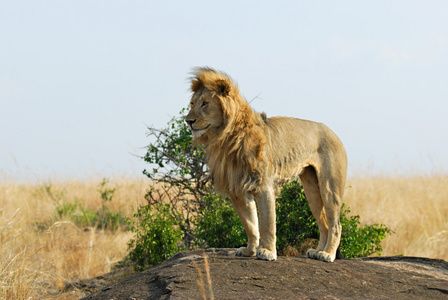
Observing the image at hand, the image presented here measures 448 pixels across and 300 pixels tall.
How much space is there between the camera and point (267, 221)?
14.2 ft

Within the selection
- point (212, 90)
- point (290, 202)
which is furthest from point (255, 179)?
point (290, 202)

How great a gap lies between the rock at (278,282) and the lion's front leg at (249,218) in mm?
182

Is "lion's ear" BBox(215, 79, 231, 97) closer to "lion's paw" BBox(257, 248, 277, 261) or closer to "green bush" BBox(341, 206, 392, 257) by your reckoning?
"lion's paw" BBox(257, 248, 277, 261)

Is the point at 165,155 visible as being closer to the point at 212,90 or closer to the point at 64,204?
the point at 212,90

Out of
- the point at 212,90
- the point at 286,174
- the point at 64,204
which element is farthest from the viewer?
the point at 64,204

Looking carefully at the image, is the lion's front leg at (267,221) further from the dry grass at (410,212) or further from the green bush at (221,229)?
the dry grass at (410,212)

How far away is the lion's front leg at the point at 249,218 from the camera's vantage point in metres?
4.61

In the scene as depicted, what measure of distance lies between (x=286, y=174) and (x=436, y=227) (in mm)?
7683

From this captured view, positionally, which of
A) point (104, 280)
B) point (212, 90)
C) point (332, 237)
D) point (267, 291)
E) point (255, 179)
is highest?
point (212, 90)

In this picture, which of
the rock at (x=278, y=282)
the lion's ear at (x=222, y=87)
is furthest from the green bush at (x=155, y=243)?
the lion's ear at (x=222, y=87)

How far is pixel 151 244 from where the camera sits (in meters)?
6.63

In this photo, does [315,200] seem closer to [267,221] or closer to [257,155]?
[267,221]

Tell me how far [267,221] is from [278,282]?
0.55 metres

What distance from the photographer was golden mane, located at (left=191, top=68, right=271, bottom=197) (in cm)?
427
